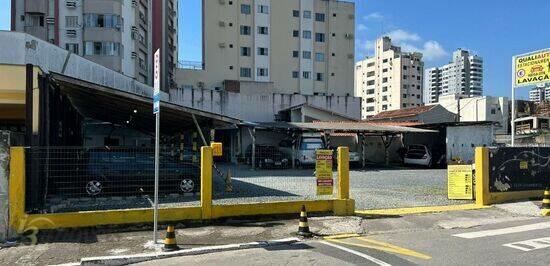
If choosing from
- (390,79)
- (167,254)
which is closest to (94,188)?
(167,254)

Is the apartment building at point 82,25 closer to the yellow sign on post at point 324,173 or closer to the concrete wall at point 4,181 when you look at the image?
the yellow sign on post at point 324,173

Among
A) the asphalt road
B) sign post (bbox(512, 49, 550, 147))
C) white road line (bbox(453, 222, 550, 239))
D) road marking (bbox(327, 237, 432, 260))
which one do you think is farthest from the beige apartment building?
road marking (bbox(327, 237, 432, 260))

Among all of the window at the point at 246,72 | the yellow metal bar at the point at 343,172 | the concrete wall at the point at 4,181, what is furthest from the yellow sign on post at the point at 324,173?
the window at the point at 246,72

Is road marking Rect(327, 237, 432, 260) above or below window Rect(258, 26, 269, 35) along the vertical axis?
below

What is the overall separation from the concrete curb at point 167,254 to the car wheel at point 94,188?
5.13m

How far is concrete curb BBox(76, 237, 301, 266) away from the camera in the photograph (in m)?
7.49

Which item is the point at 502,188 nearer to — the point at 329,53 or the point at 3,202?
the point at 3,202

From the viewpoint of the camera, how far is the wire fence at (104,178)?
995 centimetres

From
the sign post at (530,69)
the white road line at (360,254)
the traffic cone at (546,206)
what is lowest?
the white road line at (360,254)

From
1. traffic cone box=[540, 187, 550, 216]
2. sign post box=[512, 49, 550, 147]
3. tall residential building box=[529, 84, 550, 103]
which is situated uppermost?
tall residential building box=[529, 84, 550, 103]

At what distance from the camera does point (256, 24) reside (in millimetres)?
66125

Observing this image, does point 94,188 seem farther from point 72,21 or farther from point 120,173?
point 72,21

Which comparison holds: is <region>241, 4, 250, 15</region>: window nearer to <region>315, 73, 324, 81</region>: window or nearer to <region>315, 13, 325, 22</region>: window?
<region>315, 13, 325, 22</region>: window

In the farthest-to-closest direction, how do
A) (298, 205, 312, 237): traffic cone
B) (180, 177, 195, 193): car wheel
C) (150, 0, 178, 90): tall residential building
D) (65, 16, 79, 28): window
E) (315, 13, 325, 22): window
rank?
(315, 13, 325, 22): window, (150, 0, 178, 90): tall residential building, (65, 16, 79, 28): window, (180, 177, 195, 193): car wheel, (298, 205, 312, 237): traffic cone
